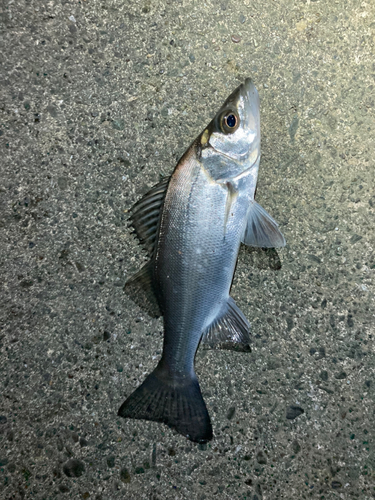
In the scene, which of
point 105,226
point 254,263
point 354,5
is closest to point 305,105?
point 354,5

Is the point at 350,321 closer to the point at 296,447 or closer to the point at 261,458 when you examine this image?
the point at 296,447

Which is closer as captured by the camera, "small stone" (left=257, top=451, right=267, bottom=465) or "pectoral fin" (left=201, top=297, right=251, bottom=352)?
"pectoral fin" (left=201, top=297, right=251, bottom=352)

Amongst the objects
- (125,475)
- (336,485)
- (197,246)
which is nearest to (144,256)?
(197,246)

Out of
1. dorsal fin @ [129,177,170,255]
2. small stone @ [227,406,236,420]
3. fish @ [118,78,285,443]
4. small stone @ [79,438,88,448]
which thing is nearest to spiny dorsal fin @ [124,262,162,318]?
fish @ [118,78,285,443]

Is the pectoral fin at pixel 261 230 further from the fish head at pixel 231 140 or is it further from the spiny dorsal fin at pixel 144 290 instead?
the spiny dorsal fin at pixel 144 290

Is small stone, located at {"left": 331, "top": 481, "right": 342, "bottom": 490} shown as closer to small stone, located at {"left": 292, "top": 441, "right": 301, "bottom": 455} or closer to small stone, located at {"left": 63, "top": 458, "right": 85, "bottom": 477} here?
small stone, located at {"left": 292, "top": 441, "right": 301, "bottom": 455}

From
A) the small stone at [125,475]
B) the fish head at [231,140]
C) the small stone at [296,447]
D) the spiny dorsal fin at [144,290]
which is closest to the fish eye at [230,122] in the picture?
the fish head at [231,140]
